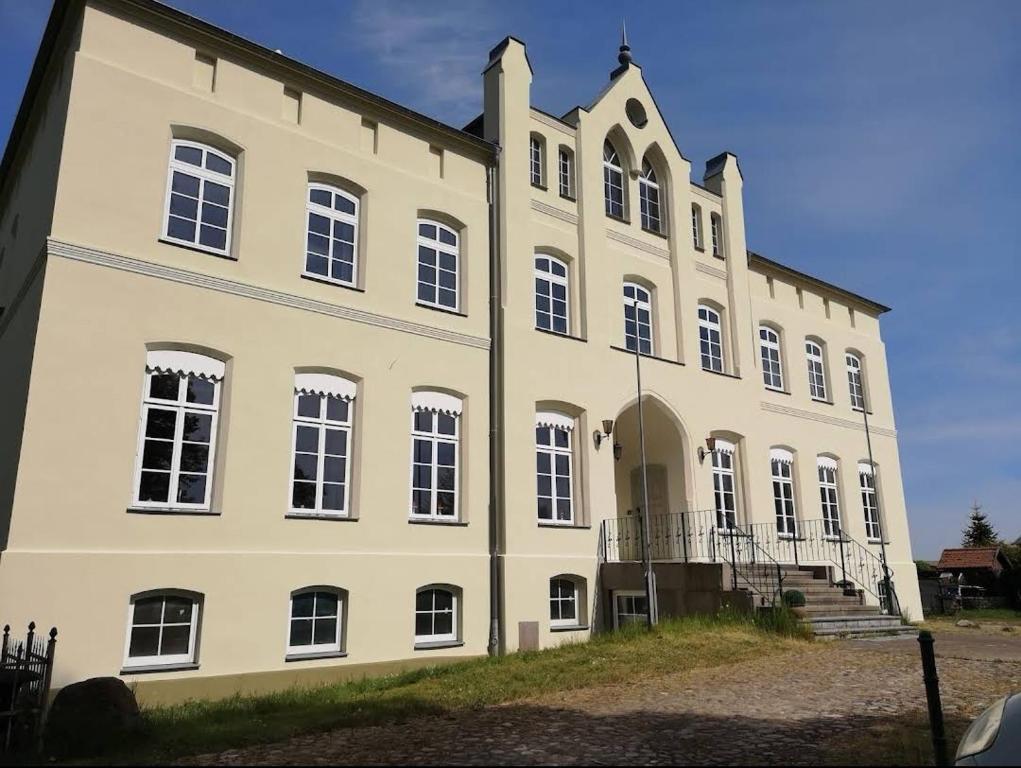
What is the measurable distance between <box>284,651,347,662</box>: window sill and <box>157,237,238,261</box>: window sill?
235 inches

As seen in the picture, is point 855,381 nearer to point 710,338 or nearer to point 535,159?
point 710,338

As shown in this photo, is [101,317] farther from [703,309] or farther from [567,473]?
[703,309]

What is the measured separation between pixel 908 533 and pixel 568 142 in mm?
15644

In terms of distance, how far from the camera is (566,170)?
18.0 m

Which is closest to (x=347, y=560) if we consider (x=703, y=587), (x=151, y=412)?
(x=151, y=412)

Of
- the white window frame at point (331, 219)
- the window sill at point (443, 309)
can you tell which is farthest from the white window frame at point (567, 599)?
the white window frame at point (331, 219)

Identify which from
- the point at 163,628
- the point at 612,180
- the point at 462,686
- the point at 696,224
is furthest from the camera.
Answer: the point at 696,224

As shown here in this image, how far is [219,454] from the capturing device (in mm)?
11805

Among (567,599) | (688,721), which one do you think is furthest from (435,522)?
(688,721)

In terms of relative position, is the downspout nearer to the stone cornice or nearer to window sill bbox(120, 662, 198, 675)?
the stone cornice

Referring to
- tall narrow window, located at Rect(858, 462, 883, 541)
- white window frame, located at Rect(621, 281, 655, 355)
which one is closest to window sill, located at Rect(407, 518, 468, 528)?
white window frame, located at Rect(621, 281, 655, 355)

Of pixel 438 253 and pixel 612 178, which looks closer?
pixel 438 253

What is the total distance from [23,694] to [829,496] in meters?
19.9

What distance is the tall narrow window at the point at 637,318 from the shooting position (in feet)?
59.6
